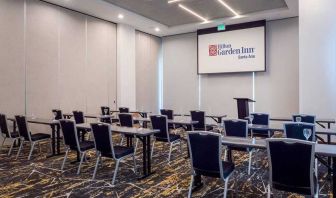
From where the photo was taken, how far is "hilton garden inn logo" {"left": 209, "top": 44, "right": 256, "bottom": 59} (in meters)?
9.62

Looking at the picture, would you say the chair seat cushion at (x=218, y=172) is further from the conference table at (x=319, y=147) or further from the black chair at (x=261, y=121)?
the black chair at (x=261, y=121)

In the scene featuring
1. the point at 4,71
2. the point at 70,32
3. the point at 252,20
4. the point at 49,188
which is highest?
the point at 252,20

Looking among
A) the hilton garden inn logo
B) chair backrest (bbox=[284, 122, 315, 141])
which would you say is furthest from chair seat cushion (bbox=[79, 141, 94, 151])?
the hilton garden inn logo

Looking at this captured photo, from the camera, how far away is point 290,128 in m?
3.73

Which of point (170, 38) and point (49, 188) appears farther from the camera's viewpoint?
point (170, 38)

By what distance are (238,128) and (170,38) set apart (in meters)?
8.33

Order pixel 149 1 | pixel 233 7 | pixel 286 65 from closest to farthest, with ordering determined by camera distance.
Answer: pixel 149 1, pixel 233 7, pixel 286 65

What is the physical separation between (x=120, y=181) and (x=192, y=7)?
6.26 metres

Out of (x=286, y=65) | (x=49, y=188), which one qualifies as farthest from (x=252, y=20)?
(x=49, y=188)

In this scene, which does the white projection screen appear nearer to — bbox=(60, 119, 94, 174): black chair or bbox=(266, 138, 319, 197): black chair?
bbox=(60, 119, 94, 174): black chair

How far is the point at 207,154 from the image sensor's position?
295 centimetres

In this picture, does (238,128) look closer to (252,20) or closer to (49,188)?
(49,188)

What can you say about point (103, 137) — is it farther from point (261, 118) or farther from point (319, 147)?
point (261, 118)

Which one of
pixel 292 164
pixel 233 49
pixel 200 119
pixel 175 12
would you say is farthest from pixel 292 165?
pixel 233 49
